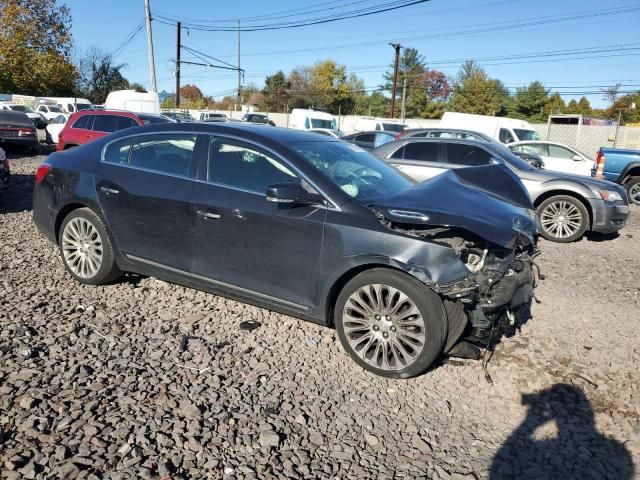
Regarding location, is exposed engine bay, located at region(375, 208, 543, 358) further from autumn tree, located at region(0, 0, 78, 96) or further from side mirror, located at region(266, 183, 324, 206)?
autumn tree, located at region(0, 0, 78, 96)

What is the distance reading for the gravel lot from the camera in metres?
2.68

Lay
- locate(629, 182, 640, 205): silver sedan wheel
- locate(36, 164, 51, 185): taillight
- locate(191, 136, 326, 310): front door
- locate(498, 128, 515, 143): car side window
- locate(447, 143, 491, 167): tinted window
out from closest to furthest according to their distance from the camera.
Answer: locate(191, 136, 326, 310): front door → locate(36, 164, 51, 185): taillight → locate(447, 143, 491, 167): tinted window → locate(629, 182, 640, 205): silver sedan wheel → locate(498, 128, 515, 143): car side window

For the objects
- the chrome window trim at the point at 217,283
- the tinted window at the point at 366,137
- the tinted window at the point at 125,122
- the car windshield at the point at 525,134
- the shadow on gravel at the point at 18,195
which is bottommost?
the shadow on gravel at the point at 18,195

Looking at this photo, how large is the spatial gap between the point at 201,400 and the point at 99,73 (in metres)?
55.1

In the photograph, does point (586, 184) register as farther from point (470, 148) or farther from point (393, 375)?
point (393, 375)

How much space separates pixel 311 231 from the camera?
3.68 m

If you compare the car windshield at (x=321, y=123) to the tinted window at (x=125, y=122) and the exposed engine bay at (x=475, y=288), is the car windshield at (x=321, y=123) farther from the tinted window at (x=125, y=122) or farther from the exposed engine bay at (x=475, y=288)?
the exposed engine bay at (x=475, y=288)

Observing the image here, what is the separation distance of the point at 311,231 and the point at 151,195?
1.55m

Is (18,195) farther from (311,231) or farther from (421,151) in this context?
(311,231)

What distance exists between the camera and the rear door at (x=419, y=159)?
901cm

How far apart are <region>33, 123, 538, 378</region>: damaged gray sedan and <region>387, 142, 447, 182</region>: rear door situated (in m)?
4.37

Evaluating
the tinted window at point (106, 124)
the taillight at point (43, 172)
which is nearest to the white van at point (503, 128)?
the tinted window at point (106, 124)

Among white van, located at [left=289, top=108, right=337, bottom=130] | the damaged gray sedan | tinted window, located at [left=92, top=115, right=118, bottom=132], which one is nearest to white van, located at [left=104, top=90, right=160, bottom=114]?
white van, located at [left=289, top=108, right=337, bottom=130]

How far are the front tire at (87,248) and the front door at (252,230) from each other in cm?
108
